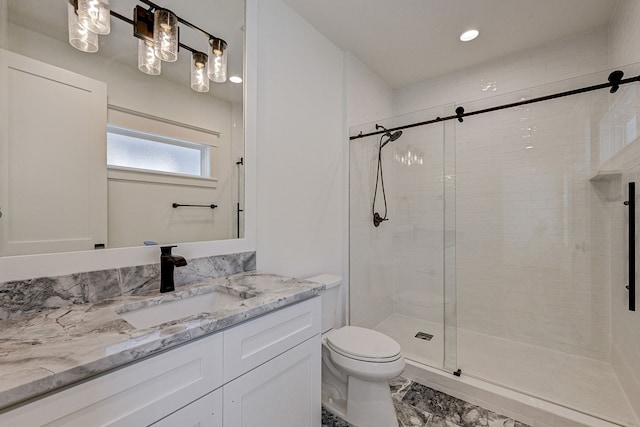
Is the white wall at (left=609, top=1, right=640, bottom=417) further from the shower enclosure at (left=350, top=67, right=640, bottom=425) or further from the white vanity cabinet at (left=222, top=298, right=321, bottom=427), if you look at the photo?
the white vanity cabinet at (left=222, top=298, right=321, bottom=427)

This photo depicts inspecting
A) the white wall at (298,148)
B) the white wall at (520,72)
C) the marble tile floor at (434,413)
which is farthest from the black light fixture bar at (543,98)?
the marble tile floor at (434,413)

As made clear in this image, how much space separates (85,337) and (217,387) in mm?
400

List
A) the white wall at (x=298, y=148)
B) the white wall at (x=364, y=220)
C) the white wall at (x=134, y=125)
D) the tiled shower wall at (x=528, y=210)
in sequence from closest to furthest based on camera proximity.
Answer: the white wall at (x=134, y=125)
the white wall at (x=298, y=148)
the tiled shower wall at (x=528, y=210)
the white wall at (x=364, y=220)

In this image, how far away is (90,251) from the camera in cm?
105

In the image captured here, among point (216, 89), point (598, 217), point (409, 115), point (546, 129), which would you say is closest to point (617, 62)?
point (546, 129)

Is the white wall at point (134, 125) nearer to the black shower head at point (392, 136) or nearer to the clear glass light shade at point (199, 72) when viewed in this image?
the clear glass light shade at point (199, 72)

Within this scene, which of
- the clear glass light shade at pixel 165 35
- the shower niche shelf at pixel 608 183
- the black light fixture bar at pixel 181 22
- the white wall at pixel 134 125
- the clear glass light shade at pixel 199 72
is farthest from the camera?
the shower niche shelf at pixel 608 183

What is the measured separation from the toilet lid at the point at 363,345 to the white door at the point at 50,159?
51.3 inches

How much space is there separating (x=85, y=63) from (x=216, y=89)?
570mm

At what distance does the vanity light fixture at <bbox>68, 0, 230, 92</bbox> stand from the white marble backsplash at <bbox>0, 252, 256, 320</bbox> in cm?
88

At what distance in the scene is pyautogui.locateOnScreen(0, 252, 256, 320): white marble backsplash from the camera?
34.9 inches

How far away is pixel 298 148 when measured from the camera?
194 centimetres

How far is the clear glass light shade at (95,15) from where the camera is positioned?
1043 mm

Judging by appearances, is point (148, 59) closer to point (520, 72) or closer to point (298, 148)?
point (298, 148)
